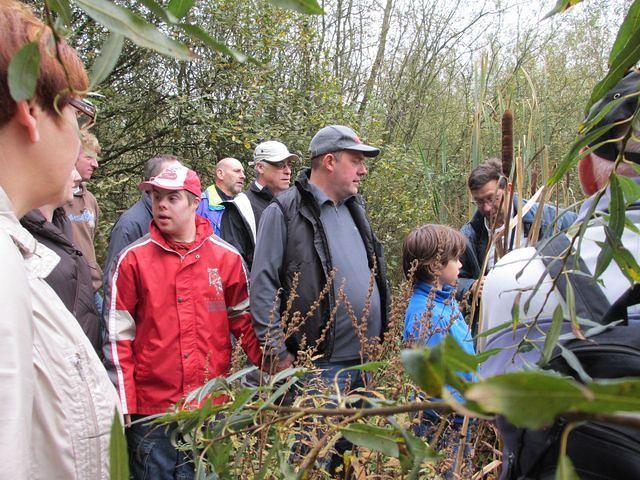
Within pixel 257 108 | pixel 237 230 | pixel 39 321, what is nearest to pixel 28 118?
pixel 39 321

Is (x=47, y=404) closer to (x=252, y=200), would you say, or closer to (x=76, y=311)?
(x=76, y=311)

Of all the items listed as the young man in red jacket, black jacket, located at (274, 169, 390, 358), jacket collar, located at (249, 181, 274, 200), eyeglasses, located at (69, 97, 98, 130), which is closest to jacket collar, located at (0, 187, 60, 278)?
eyeglasses, located at (69, 97, 98, 130)

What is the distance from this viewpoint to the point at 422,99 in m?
9.50

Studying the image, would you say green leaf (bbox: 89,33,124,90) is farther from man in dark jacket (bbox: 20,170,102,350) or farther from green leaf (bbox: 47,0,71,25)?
man in dark jacket (bbox: 20,170,102,350)

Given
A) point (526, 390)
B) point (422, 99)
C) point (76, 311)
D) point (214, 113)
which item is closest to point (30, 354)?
point (526, 390)

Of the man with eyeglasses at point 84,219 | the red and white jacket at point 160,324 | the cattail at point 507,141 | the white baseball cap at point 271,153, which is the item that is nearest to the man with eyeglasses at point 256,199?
the white baseball cap at point 271,153

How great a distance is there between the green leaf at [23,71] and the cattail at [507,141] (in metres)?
1.23

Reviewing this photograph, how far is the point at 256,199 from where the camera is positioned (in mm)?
4703

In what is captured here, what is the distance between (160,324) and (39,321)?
6.00 ft

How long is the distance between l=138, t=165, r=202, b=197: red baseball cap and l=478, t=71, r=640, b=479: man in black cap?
221 centimetres

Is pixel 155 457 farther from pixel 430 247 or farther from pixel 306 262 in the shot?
pixel 430 247

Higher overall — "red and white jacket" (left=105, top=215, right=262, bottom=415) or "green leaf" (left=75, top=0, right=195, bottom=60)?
"green leaf" (left=75, top=0, right=195, bottom=60)

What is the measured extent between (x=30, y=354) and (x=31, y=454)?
206 mm

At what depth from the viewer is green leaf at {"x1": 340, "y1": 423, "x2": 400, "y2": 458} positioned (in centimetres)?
66
